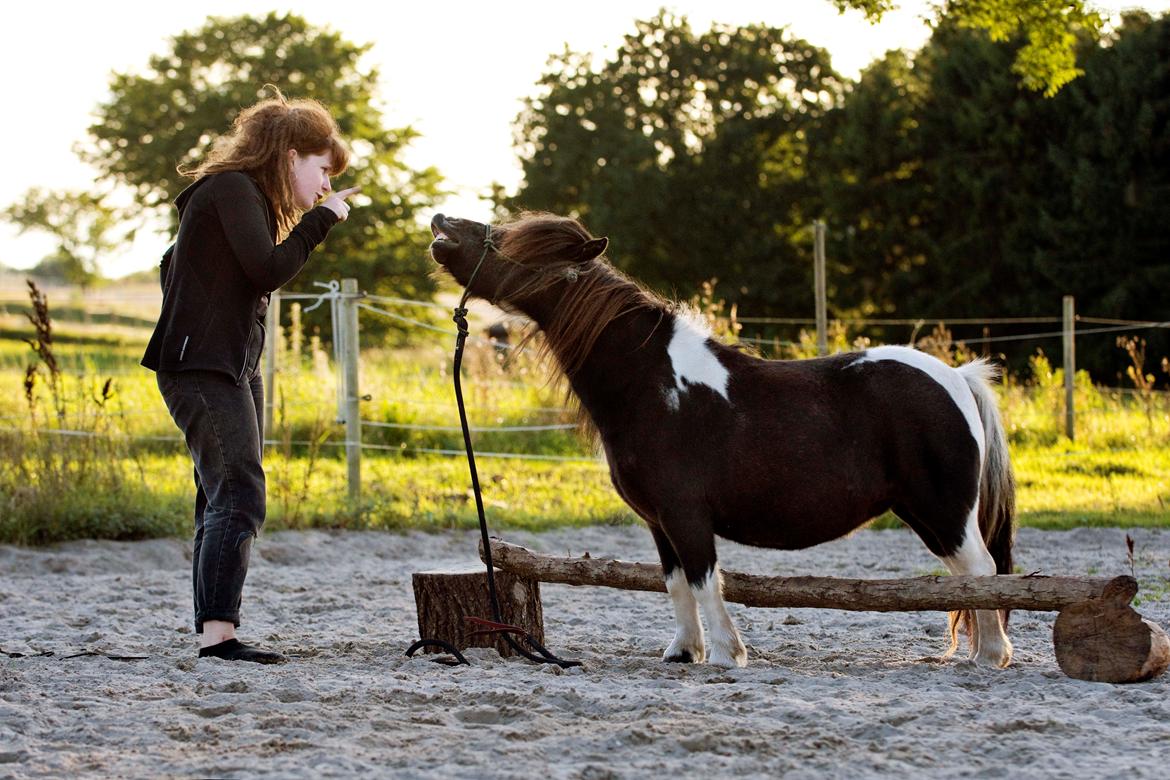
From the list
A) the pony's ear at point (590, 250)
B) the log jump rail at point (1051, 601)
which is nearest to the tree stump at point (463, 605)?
the log jump rail at point (1051, 601)

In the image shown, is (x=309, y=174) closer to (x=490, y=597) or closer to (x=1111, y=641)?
(x=490, y=597)

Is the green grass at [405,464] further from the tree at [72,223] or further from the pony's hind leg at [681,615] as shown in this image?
the tree at [72,223]

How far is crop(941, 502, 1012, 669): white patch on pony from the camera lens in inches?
174

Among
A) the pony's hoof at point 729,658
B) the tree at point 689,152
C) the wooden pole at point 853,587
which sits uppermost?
the tree at point 689,152

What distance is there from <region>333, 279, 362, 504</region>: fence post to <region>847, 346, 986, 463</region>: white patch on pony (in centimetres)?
533

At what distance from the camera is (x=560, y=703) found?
3.72m

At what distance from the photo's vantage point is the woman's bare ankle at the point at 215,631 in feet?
14.7

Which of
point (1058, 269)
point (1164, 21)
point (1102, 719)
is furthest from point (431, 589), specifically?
point (1164, 21)

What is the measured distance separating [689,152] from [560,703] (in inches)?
1216

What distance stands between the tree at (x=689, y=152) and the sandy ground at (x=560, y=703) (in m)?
25.8

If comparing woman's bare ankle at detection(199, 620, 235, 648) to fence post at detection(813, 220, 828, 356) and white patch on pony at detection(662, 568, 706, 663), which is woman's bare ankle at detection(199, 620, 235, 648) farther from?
fence post at detection(813, 220, 828, 356)

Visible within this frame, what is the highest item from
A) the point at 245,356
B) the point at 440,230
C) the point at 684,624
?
the point at 440,230

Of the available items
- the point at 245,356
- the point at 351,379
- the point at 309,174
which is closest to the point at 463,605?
the point at 245,356

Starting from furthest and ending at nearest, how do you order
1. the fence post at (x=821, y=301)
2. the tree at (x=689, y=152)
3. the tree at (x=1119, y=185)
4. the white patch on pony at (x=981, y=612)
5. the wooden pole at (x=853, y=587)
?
the tree at (x=689, y=152) < the tree at (x=1119, y=185) < the fence post at (x=821, y=301) < the white patch on pony at (x=981, y=612) < the wooden pole at (x=853, y=587)
